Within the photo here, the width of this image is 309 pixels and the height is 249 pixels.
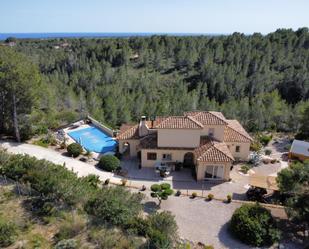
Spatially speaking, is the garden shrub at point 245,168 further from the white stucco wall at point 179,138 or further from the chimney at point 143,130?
the chimney at point 143,130

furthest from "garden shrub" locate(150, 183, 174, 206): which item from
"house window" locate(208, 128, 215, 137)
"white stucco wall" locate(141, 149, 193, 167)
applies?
"house window" locate(208, 128, 215, 137)

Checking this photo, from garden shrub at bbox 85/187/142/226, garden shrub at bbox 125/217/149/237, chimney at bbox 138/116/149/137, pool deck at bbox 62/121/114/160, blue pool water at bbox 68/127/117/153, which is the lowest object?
blue pool water at bbox 68/127/117/153

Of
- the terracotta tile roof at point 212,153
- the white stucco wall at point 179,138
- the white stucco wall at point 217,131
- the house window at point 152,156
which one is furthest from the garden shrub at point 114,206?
the white stucco wall at point 217,131

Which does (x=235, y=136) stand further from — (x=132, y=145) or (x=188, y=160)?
(x=132, y=145)

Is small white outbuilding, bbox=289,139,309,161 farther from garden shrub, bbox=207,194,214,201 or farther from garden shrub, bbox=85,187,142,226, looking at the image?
garden shrub, bbox=85,187,142,226

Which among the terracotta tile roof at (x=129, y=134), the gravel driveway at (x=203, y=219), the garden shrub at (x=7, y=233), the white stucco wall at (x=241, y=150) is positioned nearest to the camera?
the garden shrub at (x=7, y=233)

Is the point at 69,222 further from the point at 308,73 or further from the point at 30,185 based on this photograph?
the point at 308,73

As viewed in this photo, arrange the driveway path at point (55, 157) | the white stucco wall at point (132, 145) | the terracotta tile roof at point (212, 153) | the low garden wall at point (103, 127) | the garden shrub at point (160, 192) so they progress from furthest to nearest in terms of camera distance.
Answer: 1. the low garden wall at point (103, 127)
2. the white stucco wall at point (132, 145)
3. the driveway path at point (55, 157)
4. the terracotta tile roof at point (212, 153)
5. the garden shrub at point (160, 192)

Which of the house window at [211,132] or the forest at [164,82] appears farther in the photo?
→ the forest at [164,82]
